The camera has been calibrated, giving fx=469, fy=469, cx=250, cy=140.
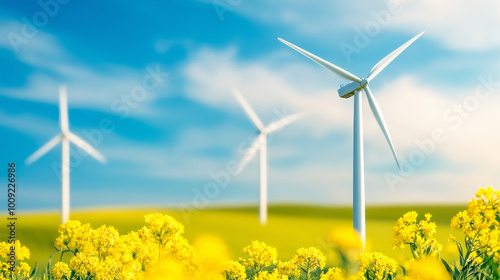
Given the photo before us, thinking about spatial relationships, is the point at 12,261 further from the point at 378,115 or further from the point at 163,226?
the point at 378,115

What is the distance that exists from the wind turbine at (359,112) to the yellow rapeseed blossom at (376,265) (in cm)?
999

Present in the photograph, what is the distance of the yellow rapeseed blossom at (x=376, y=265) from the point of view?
242 inches

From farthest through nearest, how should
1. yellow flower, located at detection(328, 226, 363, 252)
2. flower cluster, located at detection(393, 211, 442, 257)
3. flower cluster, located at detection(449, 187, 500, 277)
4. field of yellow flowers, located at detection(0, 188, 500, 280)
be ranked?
1. flower cluster, located at detection(393, 211, 442, 257)
2. flower cluster, located at detection(449, 187, 500, 277)
3. field of yellow flowers, located at detection(0, 188, 500, 280)
4. yellow flower, located at detection(328, 226, 363, 252)

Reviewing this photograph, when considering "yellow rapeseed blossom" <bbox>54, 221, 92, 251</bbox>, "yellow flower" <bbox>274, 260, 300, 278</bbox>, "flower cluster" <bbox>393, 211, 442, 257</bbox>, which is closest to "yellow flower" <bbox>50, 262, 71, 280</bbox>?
"yellow rapeseed blossom" <bbox>54, 221, 92, 251</bbox>

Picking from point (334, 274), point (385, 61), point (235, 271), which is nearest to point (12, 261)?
point (235, 271)

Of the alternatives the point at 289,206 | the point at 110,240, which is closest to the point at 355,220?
the point at 110,240

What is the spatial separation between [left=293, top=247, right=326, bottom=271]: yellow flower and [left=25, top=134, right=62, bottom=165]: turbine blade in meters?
24.8

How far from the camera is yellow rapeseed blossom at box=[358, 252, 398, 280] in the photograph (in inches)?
242

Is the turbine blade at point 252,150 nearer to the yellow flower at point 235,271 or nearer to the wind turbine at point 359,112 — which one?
the wind turbine at point 359,112

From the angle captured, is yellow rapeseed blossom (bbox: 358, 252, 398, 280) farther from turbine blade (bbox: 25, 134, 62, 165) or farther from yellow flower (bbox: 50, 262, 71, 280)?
turbine blade (bbox: 25, 134, 62, 165)

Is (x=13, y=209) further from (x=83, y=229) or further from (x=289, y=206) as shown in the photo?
(x=289, y=206)

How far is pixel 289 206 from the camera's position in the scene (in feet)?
236

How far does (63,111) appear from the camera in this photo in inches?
1174

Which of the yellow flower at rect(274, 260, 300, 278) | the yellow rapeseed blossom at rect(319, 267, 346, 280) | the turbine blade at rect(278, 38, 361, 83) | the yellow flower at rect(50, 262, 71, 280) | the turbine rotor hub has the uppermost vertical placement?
the turbine blade at rect(278, 38, 361, 83)
